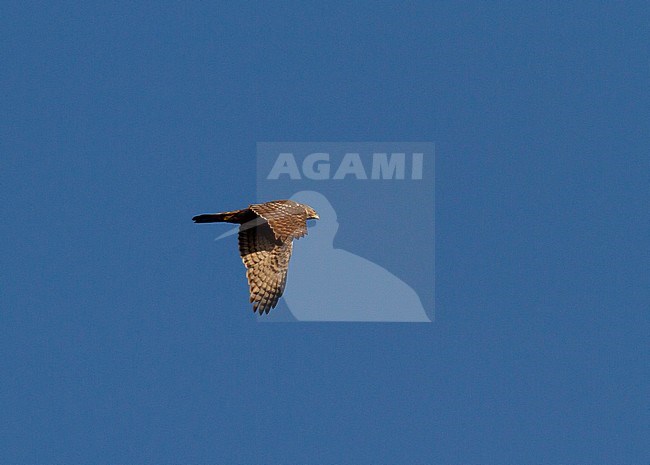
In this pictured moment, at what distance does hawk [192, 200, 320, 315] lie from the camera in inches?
738

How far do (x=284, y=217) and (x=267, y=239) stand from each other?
46 centimetres

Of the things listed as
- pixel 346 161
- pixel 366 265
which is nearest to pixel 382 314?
pixel 366 265

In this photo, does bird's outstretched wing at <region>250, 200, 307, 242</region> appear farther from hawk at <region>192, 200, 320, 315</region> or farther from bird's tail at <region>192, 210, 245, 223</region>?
bird's tail at <region>192, 210, 245, 223</region>

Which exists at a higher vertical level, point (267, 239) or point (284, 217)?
point (284, 217)

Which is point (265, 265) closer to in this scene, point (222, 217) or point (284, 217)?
point (284, 217)

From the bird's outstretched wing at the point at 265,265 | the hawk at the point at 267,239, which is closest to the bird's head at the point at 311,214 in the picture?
the hawk at the point at 267,239

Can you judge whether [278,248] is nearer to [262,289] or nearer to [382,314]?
[262,289]

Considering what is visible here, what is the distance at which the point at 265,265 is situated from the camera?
19.0 m

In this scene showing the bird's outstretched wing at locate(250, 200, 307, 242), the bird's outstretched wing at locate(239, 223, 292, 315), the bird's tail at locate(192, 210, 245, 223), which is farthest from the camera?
the bird's tail at locate(192, 210, 245, 223)

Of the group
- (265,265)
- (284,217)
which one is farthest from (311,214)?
(265,265)

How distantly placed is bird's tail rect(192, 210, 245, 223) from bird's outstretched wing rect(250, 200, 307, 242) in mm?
329

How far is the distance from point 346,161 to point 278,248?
3269 mm

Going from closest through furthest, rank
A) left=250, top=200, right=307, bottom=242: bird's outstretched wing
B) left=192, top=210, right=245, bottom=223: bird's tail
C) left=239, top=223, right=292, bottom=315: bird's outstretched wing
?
1. left=239, top=223, right=292, bottom=315: bird's outstretched wing
2. left=250, top=200, right=307, bottom=242: bird's outstretched wing
3. left=192, top=210, right=245, bottom=223: bird's tail

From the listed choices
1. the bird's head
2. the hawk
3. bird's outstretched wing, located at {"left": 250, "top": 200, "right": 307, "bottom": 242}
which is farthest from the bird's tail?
the bird's head
